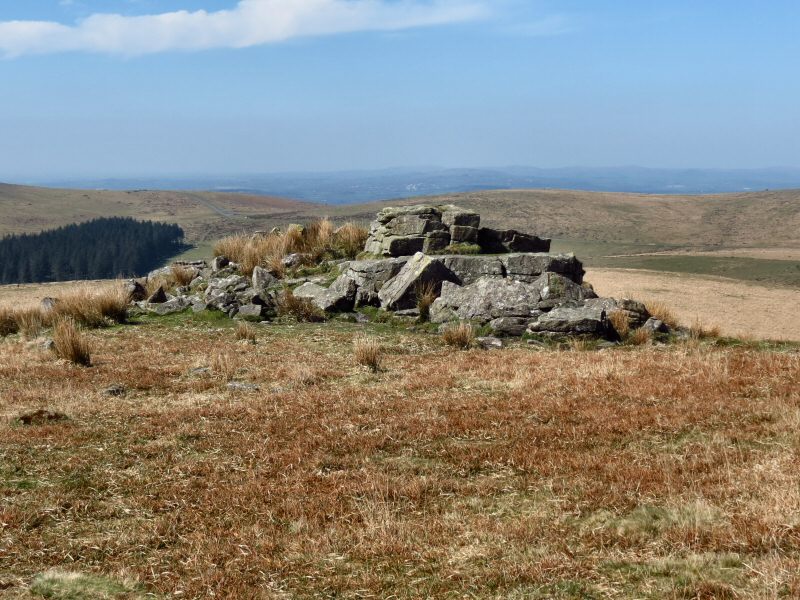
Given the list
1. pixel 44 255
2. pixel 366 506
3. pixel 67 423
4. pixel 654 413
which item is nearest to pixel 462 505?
pixel 366 506

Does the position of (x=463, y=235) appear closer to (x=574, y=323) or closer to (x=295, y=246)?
(x=295, y=246)

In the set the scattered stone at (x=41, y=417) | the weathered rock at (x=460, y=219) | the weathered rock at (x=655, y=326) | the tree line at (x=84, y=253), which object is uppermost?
the weathered rock at (x=460, y=219)

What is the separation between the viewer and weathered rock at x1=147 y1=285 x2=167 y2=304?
21995 millimetres

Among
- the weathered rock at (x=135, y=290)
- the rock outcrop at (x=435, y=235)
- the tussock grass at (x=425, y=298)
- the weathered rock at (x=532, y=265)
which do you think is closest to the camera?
the tussock grass at (x=425, y=298)

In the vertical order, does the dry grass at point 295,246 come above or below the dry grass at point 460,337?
above

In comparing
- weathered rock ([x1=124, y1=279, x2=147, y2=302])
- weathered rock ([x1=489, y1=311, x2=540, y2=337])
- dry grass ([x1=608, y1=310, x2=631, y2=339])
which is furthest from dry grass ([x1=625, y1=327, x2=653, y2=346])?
weathered rock ([x1=124, y1=279, x2=147, y2=302])

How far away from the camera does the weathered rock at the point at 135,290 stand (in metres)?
22.7

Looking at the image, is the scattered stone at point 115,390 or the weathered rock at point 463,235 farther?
the weathered rock at point 463,235

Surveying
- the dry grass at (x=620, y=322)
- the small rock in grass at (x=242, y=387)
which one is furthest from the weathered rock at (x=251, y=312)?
the dry grass at (x=620, y=322)

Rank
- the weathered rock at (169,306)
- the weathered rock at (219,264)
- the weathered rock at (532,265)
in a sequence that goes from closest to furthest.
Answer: the weathered rock at (532,265) → the weathered rock at (169,306) → the weathered rock at (219,264)

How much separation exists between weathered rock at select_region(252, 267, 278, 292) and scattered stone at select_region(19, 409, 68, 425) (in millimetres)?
12428

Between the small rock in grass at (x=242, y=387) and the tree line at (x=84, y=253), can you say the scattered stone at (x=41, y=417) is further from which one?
the tree line at (x=84, y=253)

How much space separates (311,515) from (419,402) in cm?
428

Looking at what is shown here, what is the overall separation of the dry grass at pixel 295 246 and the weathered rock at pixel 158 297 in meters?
2.91
